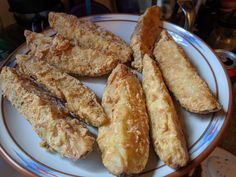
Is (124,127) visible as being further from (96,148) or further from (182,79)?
(182,79)

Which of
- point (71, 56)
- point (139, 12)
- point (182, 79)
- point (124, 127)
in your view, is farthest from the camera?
point (139, 12)

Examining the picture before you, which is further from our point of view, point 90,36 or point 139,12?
point 139,12

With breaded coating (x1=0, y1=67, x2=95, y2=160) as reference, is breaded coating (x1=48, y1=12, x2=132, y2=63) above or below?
above

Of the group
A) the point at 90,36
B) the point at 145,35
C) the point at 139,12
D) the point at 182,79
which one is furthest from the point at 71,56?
the point at 139,12

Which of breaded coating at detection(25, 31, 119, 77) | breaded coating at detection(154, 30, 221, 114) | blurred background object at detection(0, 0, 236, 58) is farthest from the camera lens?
blurred background object at detection(0, 0, 236, 58)

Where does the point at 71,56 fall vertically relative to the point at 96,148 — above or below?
above

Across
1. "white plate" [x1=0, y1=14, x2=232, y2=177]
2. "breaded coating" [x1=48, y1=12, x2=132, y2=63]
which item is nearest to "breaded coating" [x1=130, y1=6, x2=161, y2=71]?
"breaded coating" [x1=48, y1=12, x2=132, y2=63]

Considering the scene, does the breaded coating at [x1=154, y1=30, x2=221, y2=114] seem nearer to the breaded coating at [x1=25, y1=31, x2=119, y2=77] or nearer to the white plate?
the white plate
